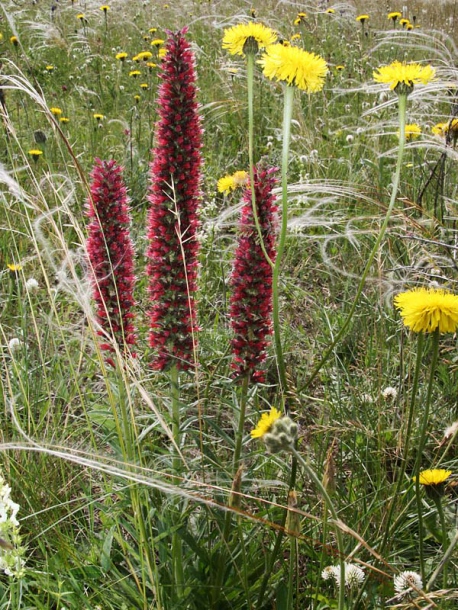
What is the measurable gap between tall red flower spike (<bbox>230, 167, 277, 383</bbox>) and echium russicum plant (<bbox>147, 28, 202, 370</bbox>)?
0.50 feet

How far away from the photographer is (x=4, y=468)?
2.26 m

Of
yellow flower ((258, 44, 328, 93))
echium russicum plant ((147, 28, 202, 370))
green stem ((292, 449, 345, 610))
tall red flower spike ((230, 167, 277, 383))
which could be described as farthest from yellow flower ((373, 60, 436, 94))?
green stem ((292, 449, 345, 610))

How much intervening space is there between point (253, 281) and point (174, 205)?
1.16 feet

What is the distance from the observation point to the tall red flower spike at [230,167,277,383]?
179 centimetres

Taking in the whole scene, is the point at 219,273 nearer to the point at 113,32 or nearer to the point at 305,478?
the point at 305,478

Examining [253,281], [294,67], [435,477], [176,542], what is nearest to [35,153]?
[253,281]

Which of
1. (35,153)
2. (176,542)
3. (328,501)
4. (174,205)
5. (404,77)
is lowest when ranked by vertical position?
(176,542)

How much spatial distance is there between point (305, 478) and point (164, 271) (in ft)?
2.78

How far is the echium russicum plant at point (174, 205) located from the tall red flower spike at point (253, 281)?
0.50 ft

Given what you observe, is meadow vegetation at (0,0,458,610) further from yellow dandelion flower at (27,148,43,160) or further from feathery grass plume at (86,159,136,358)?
yellow dandelion flower at (27,148,43,160)

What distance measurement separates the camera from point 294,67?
1.34 meters

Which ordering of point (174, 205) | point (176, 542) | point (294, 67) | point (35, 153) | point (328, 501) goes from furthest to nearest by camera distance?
point (35, 153), point (174, 205), point (176, 542), point (294, 67), point (328, 501)

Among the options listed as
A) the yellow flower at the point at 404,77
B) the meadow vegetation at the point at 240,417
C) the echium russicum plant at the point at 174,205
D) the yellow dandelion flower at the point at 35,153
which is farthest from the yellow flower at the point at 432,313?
the yellow dandelion flower at the point at 35,153

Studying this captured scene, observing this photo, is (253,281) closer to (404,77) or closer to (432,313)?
(432,313)
